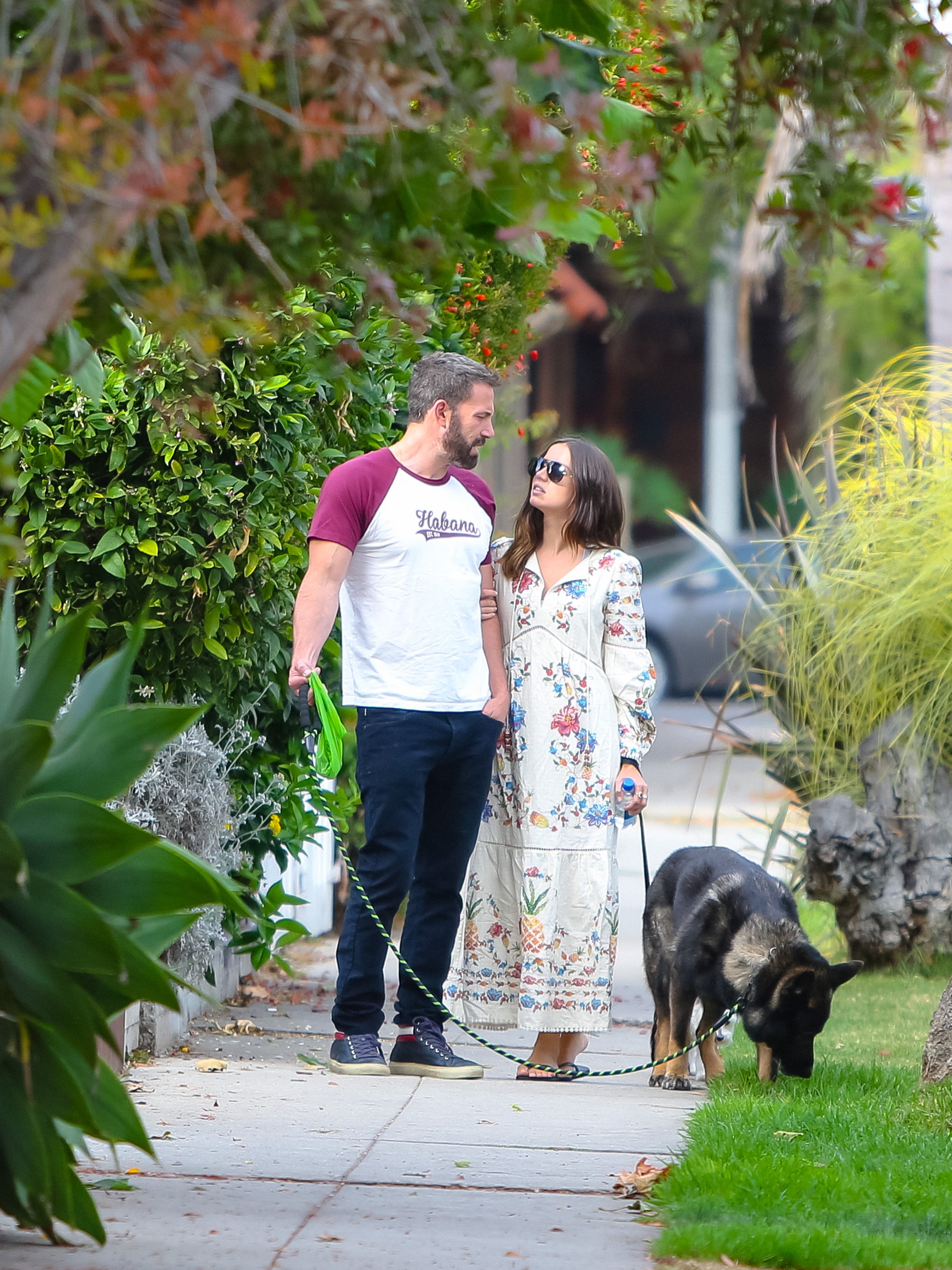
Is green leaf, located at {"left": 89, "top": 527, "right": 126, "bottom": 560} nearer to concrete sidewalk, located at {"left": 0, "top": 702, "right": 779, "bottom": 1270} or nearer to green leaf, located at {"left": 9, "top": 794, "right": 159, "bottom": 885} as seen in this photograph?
concrete sidewalk, located at {"left": 0, "top": 702, "right": 779, "bottom": 1270}

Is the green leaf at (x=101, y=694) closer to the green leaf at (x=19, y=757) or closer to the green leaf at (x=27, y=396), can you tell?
the green leaf at (x=19, y=757)

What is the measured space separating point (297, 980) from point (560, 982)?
222cm

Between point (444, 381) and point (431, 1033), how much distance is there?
2.13 metres

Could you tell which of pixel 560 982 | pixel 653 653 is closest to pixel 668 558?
pixel 653 653

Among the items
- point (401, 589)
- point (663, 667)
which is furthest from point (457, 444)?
point (663, 667)

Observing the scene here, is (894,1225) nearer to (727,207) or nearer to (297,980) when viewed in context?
(727,207)

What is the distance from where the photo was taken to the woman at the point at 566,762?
16.6 feet

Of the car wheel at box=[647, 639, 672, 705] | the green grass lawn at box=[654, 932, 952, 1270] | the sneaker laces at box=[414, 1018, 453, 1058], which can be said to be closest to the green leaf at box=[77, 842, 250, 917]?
the green grass lawn at box=[654, 932, 952, 1270]

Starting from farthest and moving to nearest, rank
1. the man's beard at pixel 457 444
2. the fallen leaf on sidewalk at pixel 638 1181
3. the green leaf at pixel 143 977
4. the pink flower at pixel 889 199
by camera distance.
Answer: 1. the man's beard at pixel 457 444
2. the fallen leaf on sidewalk at pixel 638 1181
3. the green leaf at pixel 143 977
4. the pink flower at pixel 889 199

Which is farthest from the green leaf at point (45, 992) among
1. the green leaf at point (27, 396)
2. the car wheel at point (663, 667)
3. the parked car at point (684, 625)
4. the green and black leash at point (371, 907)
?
the car wheel at point (663, 667)

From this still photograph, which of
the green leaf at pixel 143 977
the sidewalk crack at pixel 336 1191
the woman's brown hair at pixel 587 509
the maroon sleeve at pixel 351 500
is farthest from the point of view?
the woman's brown hair at pixel 587 509

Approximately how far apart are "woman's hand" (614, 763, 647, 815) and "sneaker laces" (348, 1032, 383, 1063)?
1104 mm

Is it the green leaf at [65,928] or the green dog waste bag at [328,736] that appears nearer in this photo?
the green leaf at [65,928]

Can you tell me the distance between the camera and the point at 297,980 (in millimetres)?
6941
